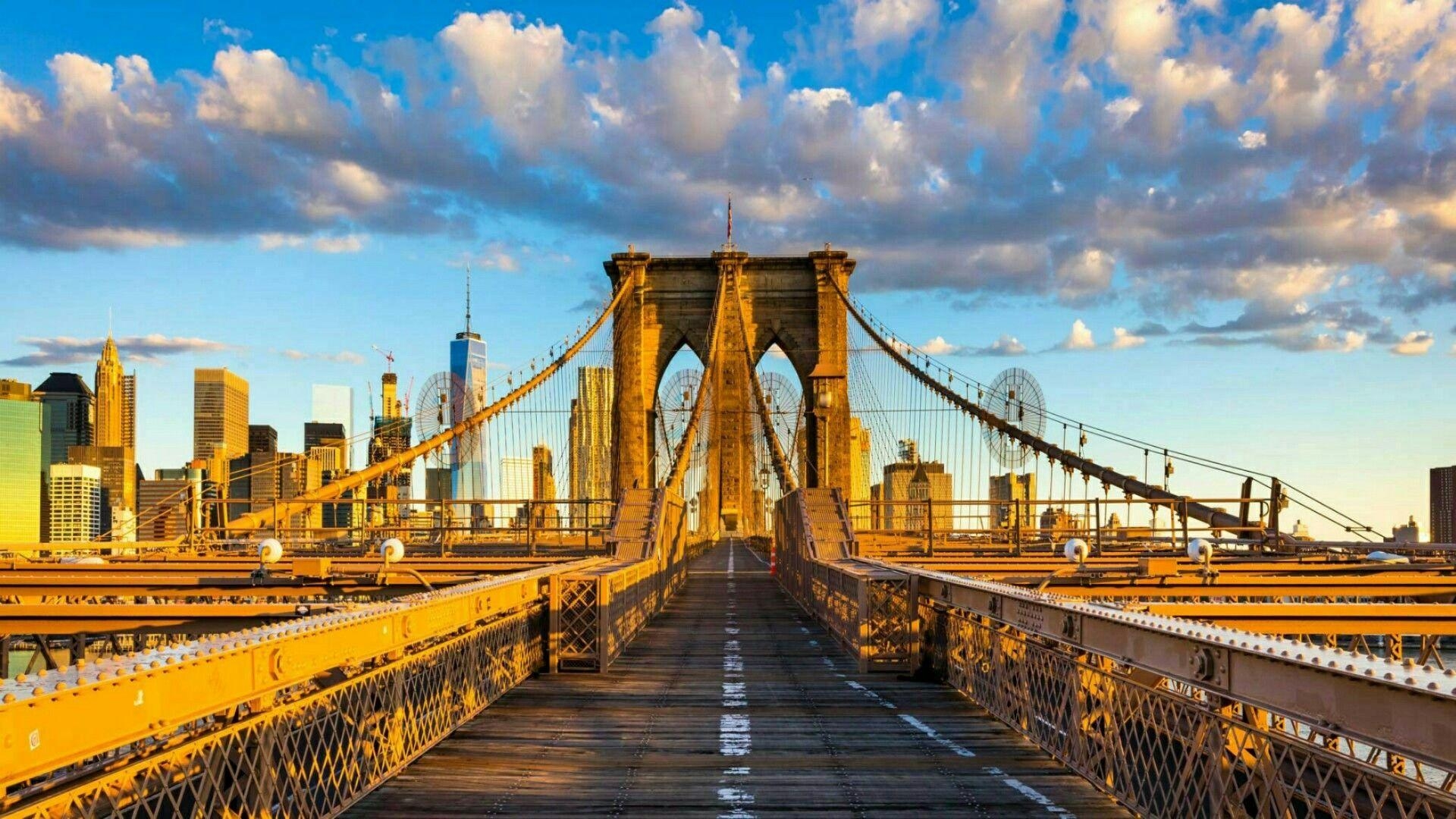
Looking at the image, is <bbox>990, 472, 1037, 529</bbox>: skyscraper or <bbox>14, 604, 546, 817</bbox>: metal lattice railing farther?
<bbox>990, 472, 1037, 529</bbox>: skyscraper

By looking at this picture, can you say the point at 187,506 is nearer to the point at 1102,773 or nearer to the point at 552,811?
the point at 552,811

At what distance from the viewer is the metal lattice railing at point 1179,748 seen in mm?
5273

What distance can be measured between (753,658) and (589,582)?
331 cm

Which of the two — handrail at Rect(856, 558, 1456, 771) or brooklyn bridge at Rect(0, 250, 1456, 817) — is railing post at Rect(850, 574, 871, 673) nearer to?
brooklyn bridge at Rect(0, 250, 1456, 817)

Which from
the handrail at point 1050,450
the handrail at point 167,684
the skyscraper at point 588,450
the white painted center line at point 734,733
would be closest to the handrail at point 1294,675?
the white painted center line at point 734,733

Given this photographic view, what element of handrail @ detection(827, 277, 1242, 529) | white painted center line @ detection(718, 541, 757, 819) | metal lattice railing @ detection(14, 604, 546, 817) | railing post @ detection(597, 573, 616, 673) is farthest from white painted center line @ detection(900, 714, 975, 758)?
handrail @ detection(827, 277, 1242, 529)

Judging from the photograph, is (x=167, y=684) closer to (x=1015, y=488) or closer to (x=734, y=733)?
(x=734, y=733)

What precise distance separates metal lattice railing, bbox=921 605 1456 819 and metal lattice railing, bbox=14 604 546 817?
5.44 m

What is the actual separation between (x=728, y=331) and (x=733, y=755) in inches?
2113

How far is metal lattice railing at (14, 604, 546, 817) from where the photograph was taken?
549cm

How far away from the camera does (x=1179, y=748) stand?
7.71 m

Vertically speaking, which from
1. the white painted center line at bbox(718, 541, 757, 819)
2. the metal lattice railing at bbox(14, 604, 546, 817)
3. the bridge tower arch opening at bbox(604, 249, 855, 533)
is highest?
the bridge tower arch opening at bbox(604, 249, 855, 533)

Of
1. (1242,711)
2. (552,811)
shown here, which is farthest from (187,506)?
(1242,711)

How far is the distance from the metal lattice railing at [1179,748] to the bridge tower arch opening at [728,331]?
47.7 m
